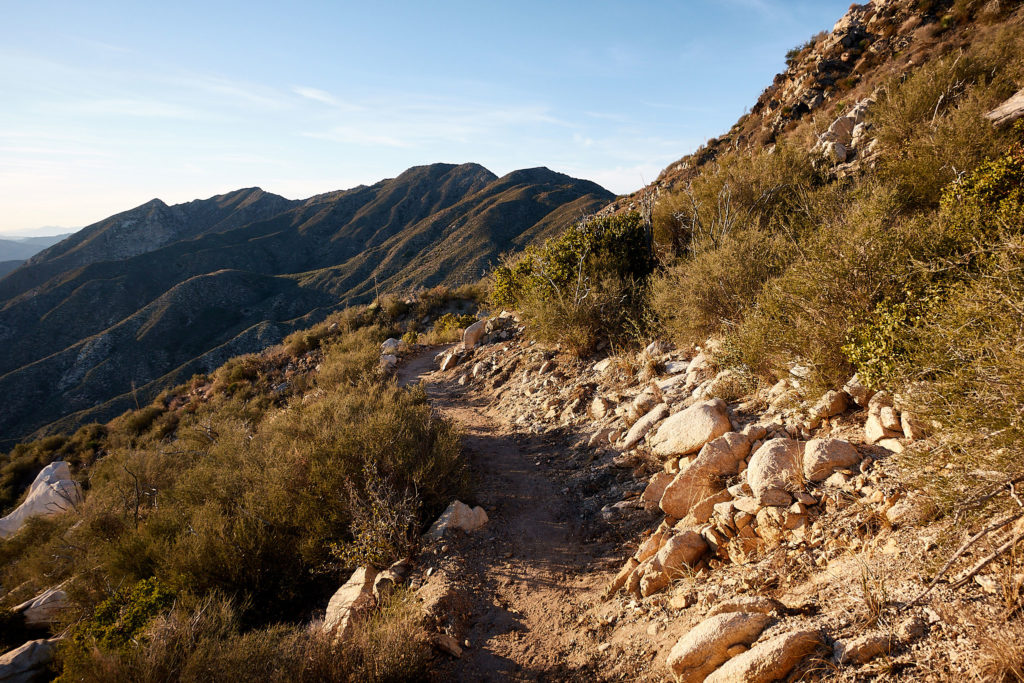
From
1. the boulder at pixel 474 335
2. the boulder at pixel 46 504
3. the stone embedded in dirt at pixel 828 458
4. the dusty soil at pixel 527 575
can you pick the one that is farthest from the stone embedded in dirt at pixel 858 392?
the boulder at pixel 46 504

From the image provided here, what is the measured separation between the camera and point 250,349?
40469mm

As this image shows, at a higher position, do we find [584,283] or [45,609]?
[584,283]

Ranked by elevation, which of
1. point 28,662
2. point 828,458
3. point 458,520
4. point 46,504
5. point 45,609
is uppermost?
point 828,458

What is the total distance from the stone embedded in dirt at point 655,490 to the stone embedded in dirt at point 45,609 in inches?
271

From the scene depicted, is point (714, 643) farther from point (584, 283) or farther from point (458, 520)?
point (584, 283)

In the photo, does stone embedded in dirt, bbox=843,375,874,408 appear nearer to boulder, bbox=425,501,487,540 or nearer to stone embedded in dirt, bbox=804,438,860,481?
stone embedded in dirt, bbox=804,438,860,481

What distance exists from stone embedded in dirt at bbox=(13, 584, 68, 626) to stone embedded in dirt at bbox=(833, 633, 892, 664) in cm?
772

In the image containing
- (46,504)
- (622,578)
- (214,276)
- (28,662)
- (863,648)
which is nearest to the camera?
(863,648)

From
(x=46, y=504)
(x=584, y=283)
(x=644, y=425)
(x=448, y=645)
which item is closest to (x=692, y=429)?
(x=644, y=425)

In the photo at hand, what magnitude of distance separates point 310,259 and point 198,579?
231 feet

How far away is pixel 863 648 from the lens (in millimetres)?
1899

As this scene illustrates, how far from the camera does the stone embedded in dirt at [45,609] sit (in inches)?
207

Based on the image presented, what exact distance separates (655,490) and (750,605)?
1857mm

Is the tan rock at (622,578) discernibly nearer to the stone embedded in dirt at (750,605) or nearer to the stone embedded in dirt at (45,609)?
the stone embedded in dirt at (750,605)
